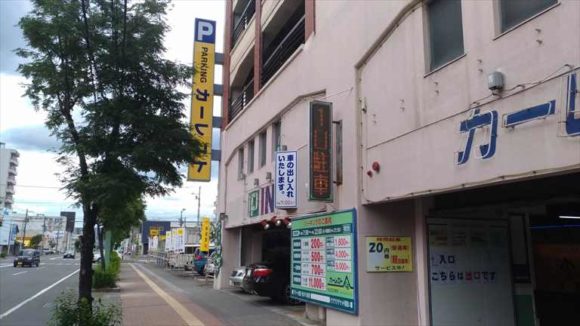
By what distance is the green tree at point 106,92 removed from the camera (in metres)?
8.59

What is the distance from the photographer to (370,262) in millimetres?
9859

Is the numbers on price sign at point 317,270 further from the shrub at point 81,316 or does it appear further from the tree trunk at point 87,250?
the shrub at point 81,316

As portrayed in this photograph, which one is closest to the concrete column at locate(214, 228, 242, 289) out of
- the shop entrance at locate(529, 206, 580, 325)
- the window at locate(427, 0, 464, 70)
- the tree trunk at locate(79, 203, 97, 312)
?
the tree trunk at locate(79, 203, 97, 312)

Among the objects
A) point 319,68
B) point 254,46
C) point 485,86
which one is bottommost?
point 485,86

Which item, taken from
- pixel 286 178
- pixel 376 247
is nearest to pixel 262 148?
pixel 286 178

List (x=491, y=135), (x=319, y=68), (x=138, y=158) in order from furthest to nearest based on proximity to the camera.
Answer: (x=319, y=68) → (x=138, y=158) → (x=491, y=135)

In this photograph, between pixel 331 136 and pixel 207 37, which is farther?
pixel 207 37

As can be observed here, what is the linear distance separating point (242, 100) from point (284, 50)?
18.8 ft

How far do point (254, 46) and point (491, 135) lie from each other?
48.6ft

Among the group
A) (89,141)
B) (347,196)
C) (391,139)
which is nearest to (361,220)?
(347,196)

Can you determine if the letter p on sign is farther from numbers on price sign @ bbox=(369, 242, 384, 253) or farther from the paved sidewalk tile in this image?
numbers on price sign @ bbox=(369, 242, 384, 253)

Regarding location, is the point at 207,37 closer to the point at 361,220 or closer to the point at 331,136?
the point at 331,136

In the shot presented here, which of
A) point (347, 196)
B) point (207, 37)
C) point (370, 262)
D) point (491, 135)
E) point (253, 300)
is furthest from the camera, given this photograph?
point (207, 37)

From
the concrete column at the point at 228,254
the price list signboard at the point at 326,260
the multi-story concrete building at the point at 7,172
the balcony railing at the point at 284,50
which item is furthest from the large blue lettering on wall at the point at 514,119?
the multi-story concrete building at the point at 7,172
